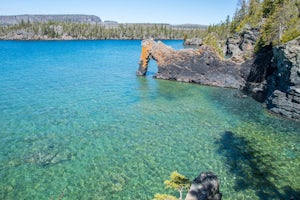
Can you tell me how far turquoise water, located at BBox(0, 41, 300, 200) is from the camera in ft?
45.2

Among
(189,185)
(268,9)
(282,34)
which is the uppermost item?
(268,9)

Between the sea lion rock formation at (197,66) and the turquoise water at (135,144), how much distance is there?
19.5ft

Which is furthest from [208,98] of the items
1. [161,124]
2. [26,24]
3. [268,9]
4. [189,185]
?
[26,24]

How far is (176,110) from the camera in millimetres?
26797

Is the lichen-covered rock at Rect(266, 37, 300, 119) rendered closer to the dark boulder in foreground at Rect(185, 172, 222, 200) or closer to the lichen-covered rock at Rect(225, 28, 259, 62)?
the lichen-covered rock at Rect(225, 28, 259, 62)

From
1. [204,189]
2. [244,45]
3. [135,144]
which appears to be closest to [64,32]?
[244,45]

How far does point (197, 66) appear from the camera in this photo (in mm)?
39500

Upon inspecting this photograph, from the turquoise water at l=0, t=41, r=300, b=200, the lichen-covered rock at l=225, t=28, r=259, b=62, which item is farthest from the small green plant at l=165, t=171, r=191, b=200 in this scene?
the lichen-covered rock at l=225, t=28, r=259, b=62

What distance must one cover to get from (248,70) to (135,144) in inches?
979

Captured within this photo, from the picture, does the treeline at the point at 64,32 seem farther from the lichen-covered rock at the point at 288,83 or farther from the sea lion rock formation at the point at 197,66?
the lichen-covered rock at the point at 288,83

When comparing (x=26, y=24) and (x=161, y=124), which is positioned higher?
(x=26, y=24)

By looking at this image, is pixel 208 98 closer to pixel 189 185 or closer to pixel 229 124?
pixel 229 124

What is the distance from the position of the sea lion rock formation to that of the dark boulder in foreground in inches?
1209

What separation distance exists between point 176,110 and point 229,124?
5854mm
